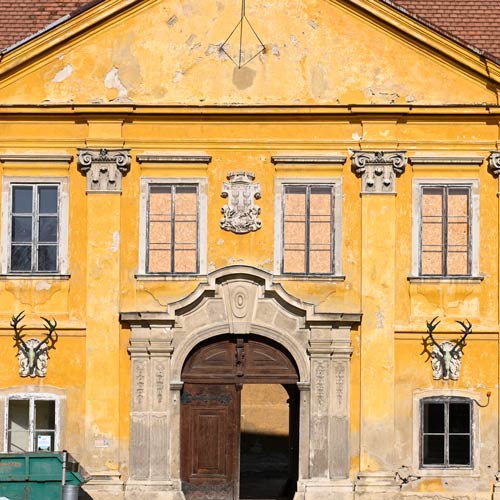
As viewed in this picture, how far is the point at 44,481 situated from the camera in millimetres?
26016

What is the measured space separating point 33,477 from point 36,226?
429 cm

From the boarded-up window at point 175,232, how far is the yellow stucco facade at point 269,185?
0.17m

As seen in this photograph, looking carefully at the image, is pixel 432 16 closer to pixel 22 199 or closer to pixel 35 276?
pixel 22 199

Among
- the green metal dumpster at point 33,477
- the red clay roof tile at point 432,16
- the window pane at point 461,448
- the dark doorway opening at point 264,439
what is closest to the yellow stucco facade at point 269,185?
the window pane at point 461,448

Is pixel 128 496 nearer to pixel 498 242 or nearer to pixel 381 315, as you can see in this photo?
pixel 381 315

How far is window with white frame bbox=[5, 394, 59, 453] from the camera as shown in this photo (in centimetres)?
2719

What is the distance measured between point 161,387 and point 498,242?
6.13m

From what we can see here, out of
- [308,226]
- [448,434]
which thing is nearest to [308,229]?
[308,226]

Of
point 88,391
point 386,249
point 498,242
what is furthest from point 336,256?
point 88,391

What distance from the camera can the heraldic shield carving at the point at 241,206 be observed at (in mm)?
27328

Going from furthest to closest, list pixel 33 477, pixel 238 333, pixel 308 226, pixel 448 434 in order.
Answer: pixel 308 226, pixel 238 333, pixel 448 434, pixel 33 477

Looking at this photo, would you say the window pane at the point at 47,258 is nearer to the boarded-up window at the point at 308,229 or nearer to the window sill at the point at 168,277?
the window sill at the point at 168,277

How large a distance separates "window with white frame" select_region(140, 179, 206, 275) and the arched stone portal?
0.67 meters

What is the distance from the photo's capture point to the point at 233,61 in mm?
27469
